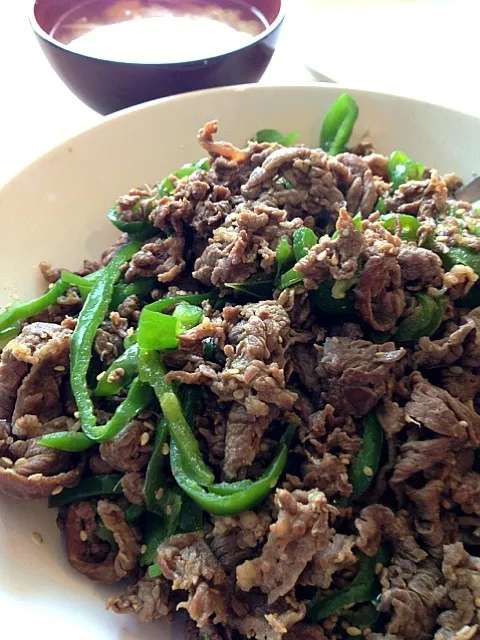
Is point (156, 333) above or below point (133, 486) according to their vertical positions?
above

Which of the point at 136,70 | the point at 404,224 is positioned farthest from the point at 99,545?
the point at 136,70

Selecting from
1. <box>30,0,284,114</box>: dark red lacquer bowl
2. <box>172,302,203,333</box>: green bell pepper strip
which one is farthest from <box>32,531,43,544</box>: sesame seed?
<box>30,0,284,114</box>: dark red lacquer bowl

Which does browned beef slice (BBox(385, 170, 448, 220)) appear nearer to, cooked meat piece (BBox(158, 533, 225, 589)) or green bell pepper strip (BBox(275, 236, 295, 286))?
green bell pepper strip (BBox(275, 236, 295, 286))

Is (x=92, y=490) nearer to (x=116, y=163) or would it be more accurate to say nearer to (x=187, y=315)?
(x=187, y=315)

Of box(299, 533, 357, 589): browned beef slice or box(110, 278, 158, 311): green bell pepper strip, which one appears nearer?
box(299, 533, 357, 589): browned beef slice

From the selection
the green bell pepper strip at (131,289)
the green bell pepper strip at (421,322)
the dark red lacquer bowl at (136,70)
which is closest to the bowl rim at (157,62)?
the dark red lacquer bowl at (136,70)

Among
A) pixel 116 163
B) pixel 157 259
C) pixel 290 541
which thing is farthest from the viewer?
pixel 116 163
